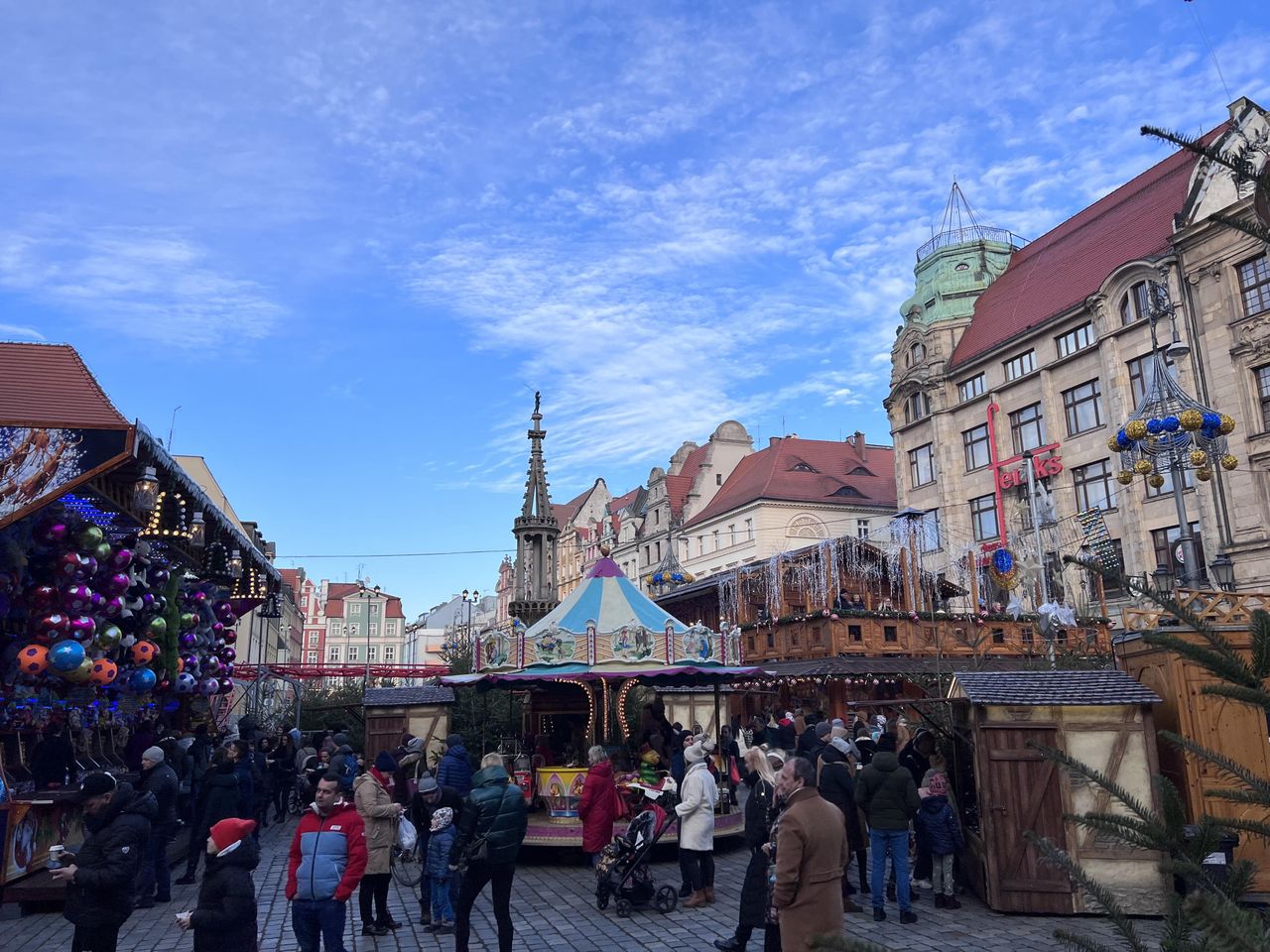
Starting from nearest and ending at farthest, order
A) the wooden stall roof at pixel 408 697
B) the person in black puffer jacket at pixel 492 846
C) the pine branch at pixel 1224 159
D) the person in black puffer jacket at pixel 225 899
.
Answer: the pine branch at pixel 1224 159
the person in black puffer jacket at pixel 225 899
the person in black puffer jacket at pixel 492 846
the wooden stall roof at pixel 408 697

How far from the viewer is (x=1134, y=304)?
102 ft

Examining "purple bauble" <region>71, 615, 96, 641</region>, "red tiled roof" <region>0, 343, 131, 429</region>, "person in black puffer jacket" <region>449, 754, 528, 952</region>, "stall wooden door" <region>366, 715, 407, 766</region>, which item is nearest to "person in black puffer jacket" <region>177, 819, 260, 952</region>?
"person in black puffer jacket" <region>449, 754, 528, 952</region>

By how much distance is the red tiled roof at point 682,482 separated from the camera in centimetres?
5981

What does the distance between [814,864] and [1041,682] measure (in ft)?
17.7

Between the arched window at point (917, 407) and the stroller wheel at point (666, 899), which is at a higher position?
the arched window at point (917, 407)

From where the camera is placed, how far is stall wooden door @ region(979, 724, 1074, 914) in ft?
31.9

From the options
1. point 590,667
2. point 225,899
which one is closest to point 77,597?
point 590,667

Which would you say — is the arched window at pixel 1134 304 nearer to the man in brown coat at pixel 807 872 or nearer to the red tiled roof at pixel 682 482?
the man in brown coat at pixel 807 872

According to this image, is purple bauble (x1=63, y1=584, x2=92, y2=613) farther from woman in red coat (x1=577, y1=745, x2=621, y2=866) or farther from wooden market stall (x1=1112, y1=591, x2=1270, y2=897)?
wooden market stall (x1=1112, y1=591, x2=1270, y2=897)

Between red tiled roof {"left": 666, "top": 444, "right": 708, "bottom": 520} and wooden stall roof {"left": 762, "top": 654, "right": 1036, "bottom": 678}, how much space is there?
31.8 metres

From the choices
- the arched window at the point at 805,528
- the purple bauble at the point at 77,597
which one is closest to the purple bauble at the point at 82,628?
the purple bauble at the point at 77,597

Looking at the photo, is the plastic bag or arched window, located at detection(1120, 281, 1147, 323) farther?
arched window, located at detection(1120, 281, 1147, 323)

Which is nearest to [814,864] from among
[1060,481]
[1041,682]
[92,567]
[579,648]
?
[1041,682]

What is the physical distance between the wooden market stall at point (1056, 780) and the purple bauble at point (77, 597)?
11.6 m
